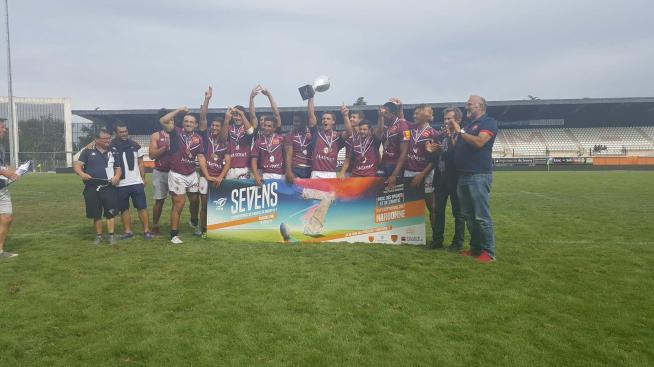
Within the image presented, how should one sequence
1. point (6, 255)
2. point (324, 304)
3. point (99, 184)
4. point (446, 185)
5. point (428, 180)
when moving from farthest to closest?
1. point (99, 184)
2. point (428, 180)
3. point (446, 185)
4. point (6, 255)
5. point (324, 304)

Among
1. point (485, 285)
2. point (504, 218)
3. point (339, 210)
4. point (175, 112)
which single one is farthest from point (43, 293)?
point (504, 218)

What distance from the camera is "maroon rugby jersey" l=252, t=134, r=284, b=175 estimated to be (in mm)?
6816

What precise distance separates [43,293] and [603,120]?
175 ft

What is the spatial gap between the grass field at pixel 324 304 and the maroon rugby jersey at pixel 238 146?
140 cm

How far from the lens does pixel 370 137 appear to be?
6.49 m

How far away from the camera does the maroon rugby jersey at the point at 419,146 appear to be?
242 inches

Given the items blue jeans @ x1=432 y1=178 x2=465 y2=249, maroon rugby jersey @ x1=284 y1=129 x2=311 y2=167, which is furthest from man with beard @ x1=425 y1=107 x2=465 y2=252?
maroon rugby jersey @ x1=284 y1=129 x2=311 y2=167

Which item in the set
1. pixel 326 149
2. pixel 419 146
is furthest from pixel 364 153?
pixel 419 146

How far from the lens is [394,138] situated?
20.8 feet

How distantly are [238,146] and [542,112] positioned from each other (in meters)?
44.3

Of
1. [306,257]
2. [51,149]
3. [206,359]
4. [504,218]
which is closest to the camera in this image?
[206,359]

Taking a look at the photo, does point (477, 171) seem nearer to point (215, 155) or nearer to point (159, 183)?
point (215, 155)

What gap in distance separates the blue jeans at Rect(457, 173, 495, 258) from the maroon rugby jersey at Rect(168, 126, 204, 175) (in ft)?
13.5

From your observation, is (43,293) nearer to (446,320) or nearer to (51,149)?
(446,320)
